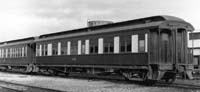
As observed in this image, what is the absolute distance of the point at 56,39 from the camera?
72.7 feet

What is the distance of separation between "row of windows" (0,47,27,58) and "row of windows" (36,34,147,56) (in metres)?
4.45

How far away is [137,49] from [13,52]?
18496 mm

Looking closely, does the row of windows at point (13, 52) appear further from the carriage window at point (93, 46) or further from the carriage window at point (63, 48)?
the carriage window at point (93, 46)

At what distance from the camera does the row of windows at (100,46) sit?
1480 centimetres

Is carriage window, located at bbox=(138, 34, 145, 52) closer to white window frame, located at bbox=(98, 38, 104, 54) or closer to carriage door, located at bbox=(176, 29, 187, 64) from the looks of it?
carriage door, located at bbox=(176, 29, 187, 64)

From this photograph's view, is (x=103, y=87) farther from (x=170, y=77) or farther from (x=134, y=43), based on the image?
(x=170, y=77)

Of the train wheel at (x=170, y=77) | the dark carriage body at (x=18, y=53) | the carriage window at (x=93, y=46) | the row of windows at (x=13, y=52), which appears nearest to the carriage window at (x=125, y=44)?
the carriage window at (x=93, y=46)

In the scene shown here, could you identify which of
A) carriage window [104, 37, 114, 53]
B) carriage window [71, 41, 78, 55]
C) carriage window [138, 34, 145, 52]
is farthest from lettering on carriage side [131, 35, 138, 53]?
carriage window [71, 41, 78, 55]

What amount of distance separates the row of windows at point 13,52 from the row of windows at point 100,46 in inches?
175

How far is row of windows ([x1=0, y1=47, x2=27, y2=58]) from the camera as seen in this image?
89.6 ft

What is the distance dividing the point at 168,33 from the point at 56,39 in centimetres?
1031

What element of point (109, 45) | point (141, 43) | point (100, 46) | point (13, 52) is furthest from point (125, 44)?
point (13, 52)

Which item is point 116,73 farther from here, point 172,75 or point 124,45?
point 172,75

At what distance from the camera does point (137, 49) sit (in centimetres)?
1476
